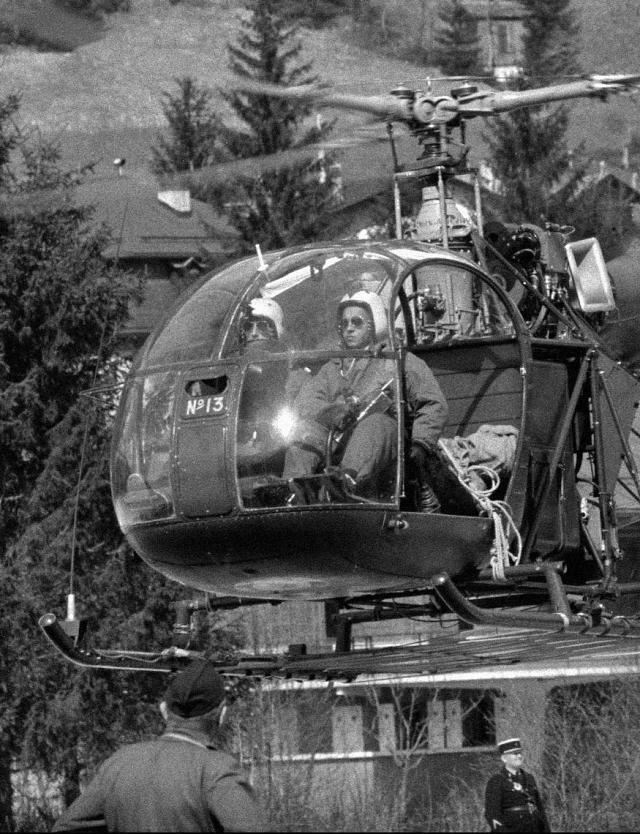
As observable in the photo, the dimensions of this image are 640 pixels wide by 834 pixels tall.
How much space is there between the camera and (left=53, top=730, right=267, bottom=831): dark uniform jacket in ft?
16.8

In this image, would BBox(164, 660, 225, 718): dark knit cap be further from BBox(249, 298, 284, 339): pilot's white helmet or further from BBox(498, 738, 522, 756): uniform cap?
BBox(498, 738, 522, 756): uniform cap

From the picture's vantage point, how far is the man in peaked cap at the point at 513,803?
11.5 meters

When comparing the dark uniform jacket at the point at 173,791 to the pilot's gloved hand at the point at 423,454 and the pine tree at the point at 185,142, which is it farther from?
the pine tree at the point at 185,142

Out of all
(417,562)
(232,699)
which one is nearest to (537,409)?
(417,562)

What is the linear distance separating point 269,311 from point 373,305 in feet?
1.66

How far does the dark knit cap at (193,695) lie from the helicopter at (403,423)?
8.85 ft

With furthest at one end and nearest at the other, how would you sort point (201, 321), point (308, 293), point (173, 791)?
point (201, 321) → point (308, 293) → point (173, 791)

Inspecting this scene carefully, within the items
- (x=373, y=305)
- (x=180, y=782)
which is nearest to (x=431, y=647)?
(x=373, y=305)

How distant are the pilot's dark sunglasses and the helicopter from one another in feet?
0.19

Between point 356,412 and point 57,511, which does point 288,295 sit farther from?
point 57,511

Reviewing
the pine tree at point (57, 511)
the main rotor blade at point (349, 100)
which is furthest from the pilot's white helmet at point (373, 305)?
the pine tree at point (57, 511)

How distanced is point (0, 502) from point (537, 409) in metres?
16.4

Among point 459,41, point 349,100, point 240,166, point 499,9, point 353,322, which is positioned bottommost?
point 353,322

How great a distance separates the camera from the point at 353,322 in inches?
328
